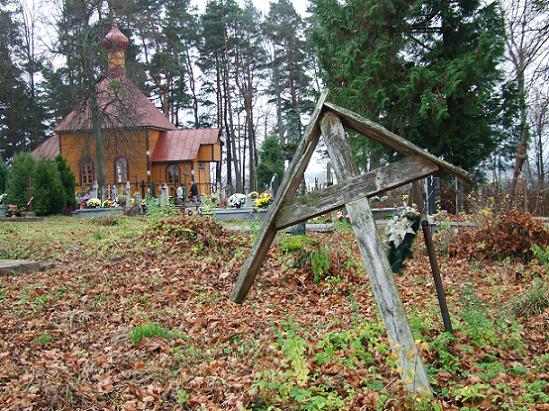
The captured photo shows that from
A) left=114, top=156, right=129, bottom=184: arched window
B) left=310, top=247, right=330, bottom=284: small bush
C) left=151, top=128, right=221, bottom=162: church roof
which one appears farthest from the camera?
left=114, top=156, right=129, bottom=184: arched window

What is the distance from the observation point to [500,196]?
11.3m

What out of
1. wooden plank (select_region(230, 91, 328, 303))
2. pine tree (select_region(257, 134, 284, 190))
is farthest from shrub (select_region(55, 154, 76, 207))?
wooden plank (select_region(230, 91, 328, 303))

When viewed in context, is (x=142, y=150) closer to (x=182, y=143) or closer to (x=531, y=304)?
(x=182, y=143)

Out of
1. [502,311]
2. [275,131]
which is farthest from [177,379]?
[275,131]

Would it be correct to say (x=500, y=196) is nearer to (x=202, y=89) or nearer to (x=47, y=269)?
(x=47, y=269)

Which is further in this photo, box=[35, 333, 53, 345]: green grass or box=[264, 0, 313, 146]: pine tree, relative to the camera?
box=[264, 0, 313, 146]: pine tree

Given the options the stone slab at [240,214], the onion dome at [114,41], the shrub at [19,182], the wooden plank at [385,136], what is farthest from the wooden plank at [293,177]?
the onion dome at [114,41]

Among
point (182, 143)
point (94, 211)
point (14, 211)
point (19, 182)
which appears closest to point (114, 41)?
point (182, 143)

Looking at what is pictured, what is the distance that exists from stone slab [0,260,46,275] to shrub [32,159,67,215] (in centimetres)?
1292

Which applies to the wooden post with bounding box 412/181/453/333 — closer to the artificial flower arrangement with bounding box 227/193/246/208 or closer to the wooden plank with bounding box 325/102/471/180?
the wooden plank with bounding box 325/102/471/180

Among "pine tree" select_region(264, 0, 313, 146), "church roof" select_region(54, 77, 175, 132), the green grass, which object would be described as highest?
"pine tree" select_region(264, 0, 313, 146)

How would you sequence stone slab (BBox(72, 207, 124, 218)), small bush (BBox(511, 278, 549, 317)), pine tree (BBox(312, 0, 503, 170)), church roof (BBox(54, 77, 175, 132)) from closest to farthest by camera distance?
small bush (BBox(511, 278, 549, 317)) → pine tree (BBox(312, 0, 503, 170)) → stone slab (BBox(72, 207, 124, 218)) → church roof (BBox(54, 77, 175, 132))

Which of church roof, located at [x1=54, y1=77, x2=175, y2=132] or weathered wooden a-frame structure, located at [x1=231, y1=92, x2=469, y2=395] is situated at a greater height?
church roof, located at [x1=54, y1=77, x2=175, y2=132]

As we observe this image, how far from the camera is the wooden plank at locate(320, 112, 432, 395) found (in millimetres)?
3297
